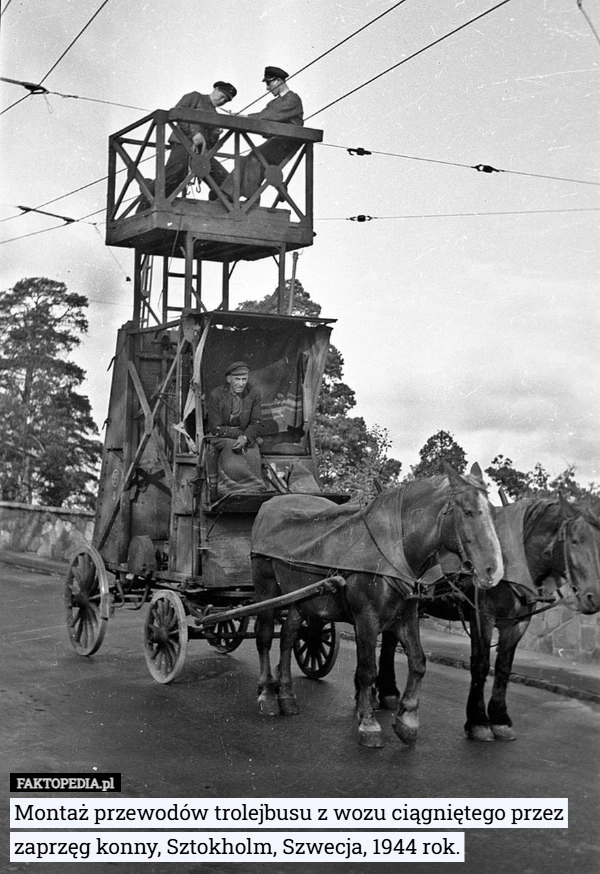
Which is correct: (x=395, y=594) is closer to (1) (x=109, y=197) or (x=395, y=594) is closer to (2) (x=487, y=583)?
(2) (x=487, y=583)

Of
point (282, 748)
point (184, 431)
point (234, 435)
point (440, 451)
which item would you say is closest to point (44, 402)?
point (234, 435)

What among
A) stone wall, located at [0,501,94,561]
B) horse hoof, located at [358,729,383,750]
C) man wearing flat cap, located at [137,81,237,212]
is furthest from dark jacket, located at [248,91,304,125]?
stone wall, located at [0,501,94,561]

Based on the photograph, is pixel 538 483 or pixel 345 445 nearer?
pixel 538 483

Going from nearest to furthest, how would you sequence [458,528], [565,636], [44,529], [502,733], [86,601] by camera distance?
[458,528]
[502,733]
[86,601]
[565,636]
[44,529]

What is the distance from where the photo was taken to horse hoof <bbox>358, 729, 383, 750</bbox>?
27.1 feet

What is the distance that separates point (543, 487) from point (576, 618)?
2814mm

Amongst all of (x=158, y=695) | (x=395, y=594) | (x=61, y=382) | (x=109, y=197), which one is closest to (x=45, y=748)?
(x=158, y=695)

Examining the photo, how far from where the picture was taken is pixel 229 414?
418 inches

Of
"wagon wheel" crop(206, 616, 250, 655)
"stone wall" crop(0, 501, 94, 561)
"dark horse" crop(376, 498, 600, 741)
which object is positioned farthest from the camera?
"stone wall" crop(0, 501, 94, 561)

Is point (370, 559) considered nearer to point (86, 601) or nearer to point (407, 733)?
point (407, 733)
